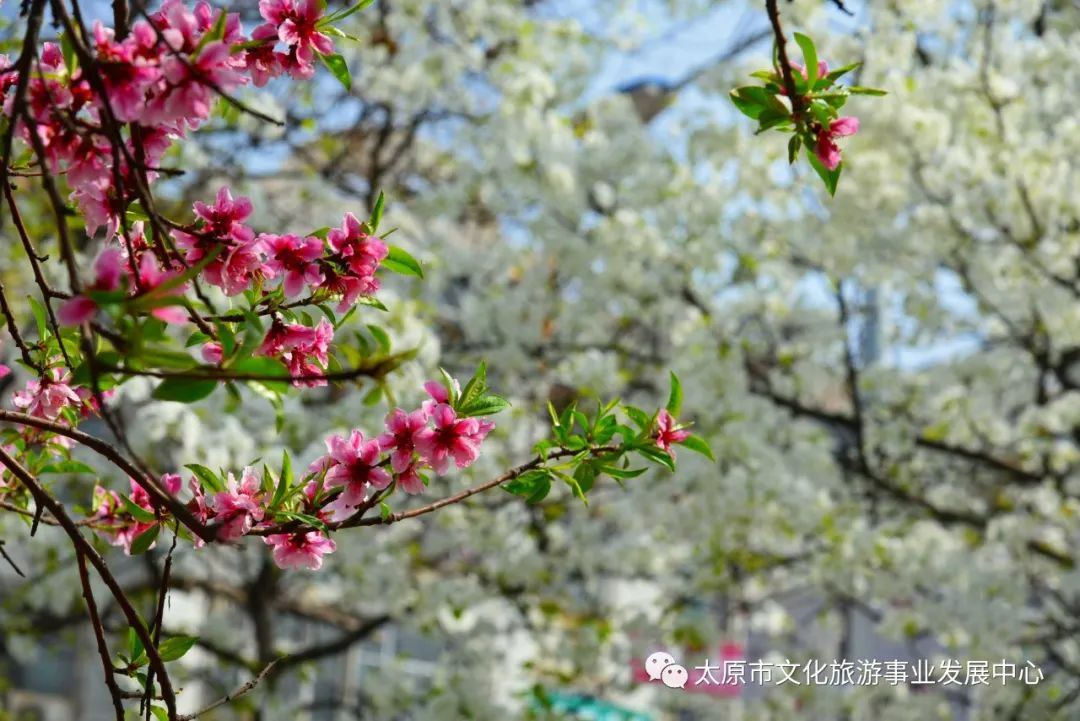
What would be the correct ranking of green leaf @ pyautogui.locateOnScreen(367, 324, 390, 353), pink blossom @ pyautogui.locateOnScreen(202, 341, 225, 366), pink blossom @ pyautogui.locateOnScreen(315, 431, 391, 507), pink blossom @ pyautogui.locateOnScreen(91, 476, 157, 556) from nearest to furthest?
green leaf @ pyautogui.locateOnScreen(367, 324, 390, 353)
pink blossom @ pyautogui.locateOnScreen(202, 341, 225, 366)
pink blossom @ pyautogui.locateOnScreen(315, 431, 391, 507)
pink blossom @ pyautogui.locateOnScreen(91, 476, 157, 556)

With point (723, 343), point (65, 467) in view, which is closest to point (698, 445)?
point (65, 467)

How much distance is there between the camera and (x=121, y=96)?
3.81 feet

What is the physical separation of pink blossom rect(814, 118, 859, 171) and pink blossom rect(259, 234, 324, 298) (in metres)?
0.62

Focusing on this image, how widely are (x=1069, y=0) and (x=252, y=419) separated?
422 cm

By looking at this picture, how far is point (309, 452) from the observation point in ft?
15.0

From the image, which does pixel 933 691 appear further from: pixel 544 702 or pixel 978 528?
pixel 544 702

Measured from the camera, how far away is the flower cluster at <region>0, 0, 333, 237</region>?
45.4 inches

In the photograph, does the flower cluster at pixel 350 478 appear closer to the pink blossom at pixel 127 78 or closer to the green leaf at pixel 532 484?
the green leaf at pixel 532 484

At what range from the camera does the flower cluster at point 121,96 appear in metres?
1.15

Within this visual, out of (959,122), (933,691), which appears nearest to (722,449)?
(959,122)

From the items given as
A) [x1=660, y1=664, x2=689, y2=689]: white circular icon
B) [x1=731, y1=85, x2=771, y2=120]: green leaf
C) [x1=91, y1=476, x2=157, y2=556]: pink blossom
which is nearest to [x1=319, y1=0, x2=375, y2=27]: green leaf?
[x1=731, y1=85, x2=771, y2=120]: green leaf

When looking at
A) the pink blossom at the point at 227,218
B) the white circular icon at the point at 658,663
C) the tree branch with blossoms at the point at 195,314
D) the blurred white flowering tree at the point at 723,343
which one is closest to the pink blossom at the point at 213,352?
the tree branch with blossoms at the point at 195,314

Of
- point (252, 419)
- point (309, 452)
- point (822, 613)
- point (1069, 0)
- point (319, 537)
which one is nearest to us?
point (319, 537)

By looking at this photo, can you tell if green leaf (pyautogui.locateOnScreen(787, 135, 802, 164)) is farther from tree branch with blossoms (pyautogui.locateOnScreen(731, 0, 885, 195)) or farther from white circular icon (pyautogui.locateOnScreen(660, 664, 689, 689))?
white circular icon (pyautogui.locateOnScreen(660, 664, 689, 689))
